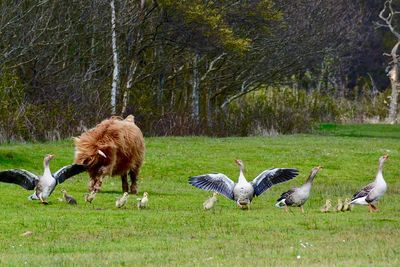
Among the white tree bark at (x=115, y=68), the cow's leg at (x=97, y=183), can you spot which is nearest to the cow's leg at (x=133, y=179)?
the cow's leg at (x=97, y=183)

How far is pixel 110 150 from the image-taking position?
896 inches

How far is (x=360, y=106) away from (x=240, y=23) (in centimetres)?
1765

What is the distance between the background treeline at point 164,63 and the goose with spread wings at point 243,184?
17.3m

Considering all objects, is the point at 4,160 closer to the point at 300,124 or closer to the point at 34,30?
the point at 34,30

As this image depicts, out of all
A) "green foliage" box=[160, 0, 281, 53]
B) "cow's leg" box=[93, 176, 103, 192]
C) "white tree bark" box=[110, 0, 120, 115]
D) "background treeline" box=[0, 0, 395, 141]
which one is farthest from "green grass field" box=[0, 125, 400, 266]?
"green foliage" box=[160, 0, 281, 53]

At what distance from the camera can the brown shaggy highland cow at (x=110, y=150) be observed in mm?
22609

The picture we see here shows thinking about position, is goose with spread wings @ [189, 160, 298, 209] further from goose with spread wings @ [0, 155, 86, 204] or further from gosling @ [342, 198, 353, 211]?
goose with spread wings @ [0, 155, 86, 204]

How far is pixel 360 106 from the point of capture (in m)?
64.6

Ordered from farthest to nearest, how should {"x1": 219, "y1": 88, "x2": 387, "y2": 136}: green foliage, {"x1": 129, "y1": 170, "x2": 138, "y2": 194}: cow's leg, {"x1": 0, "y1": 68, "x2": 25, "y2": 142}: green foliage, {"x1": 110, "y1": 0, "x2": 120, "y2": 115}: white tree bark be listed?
{"x1": 219, "y1": 88, "x2": 387, "y2": 136}: green foliage, {"x1": 110, "y1": 0, "x2": 120, "y2": 115}: white tree bark, {"x1": 0, "y1": 68, "x2": 25, "y2": 142}: green foliage, {"x1": 129, "y1": 170, "x2": 138, "y2": 194}: cow's leg

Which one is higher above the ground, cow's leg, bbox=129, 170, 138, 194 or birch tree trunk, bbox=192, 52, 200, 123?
birch tree trunk, bbox=192, 52, 200, 123

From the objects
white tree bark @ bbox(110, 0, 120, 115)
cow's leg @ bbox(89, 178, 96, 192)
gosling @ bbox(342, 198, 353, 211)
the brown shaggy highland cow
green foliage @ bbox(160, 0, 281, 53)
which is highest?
green foliage @ bbox(160, 0, 281, 53)

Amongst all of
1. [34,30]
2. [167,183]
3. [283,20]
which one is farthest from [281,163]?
[283,20]

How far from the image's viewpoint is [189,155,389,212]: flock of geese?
764 inches

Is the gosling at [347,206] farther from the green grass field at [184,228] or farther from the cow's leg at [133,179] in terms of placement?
the cow's leg at [133,179]
